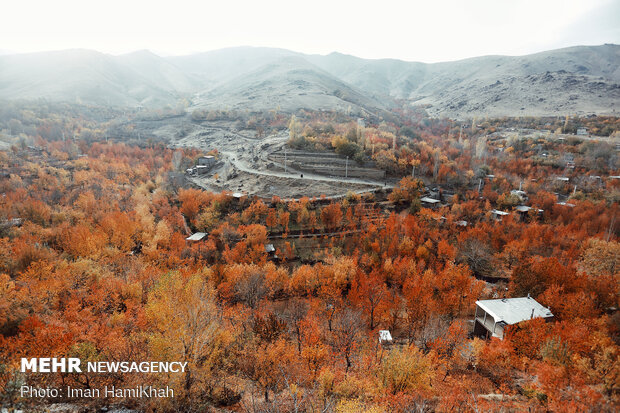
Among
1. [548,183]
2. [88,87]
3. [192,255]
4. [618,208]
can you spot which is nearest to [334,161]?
[192,255]

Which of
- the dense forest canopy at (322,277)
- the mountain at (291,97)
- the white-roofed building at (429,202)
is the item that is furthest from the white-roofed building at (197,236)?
the mountain at (291,97)

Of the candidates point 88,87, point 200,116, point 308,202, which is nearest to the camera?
point 308,202

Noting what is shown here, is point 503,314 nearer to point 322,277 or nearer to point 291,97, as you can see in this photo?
point 322,277

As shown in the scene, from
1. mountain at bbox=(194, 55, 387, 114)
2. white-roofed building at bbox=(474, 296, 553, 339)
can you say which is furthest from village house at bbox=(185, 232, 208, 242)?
mountain at bbox=(194, 55, 387, 114)

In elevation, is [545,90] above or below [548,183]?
above

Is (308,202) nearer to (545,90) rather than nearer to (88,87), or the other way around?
(545,90)

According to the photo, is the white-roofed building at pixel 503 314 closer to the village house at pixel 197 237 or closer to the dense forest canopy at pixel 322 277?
the dense forest canopy at pixel 322 277

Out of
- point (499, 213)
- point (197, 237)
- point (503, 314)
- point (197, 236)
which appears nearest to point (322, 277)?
point (503, 314)
